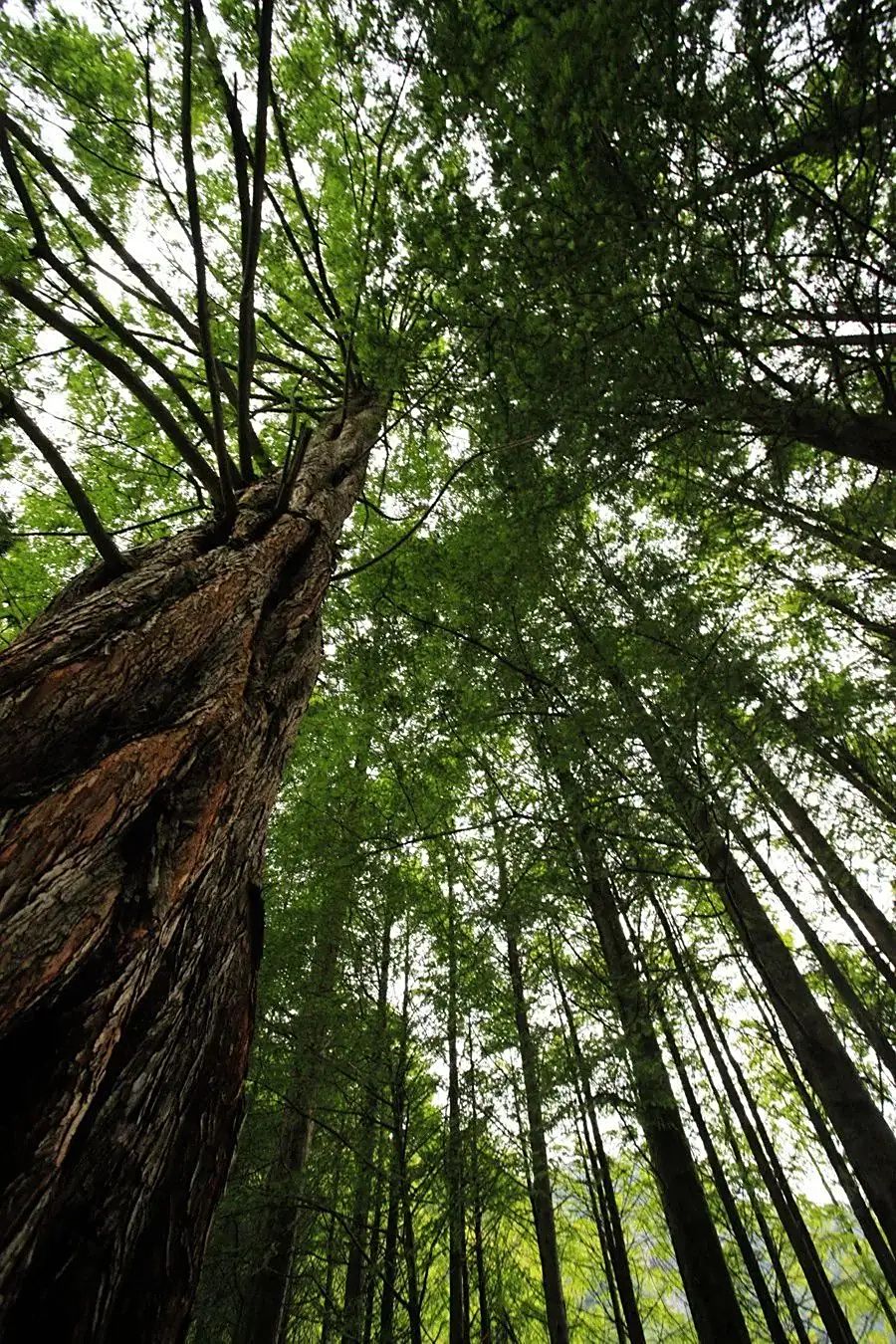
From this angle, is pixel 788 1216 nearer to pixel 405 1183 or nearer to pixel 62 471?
pixel 405 1183

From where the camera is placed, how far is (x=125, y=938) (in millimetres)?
910

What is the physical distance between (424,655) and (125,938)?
496 cm

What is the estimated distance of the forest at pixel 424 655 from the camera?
1.04m

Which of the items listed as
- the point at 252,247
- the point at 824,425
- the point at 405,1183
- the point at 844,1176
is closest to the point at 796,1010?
the point at 844,1176

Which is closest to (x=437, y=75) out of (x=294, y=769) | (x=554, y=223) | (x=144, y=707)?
(x=554, y=223)

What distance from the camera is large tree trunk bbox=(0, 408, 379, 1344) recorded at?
2.43ft

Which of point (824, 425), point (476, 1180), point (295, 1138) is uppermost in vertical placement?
point (824, 425)

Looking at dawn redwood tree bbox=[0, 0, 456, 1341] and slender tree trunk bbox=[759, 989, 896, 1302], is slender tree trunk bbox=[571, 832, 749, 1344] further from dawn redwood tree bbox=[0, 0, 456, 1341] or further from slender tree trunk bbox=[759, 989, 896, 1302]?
dawn redwood tree bbox=[0, 0, 456, 1341]

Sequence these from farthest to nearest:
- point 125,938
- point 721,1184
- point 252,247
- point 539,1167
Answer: point 539,1167, point 721,1184, point 252,247, point 125,938

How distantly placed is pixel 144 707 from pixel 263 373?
19.1 ft

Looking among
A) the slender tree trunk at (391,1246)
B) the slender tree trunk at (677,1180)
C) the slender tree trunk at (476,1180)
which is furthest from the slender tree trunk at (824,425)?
the slender tree trunk at (476,1180)

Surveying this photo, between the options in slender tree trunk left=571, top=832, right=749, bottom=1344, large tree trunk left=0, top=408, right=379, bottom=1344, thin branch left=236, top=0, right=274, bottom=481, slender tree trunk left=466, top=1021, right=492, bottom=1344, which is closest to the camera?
large tree trunk left=0, top=408, right=379, bottom=1344

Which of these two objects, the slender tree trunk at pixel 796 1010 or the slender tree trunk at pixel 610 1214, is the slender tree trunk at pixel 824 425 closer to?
the slender tree trunk at pixel 796 1010

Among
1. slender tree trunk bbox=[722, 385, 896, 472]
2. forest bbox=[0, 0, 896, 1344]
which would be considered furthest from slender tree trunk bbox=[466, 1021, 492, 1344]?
slender tree trunk bbox=[722, 385, 896, 472]
